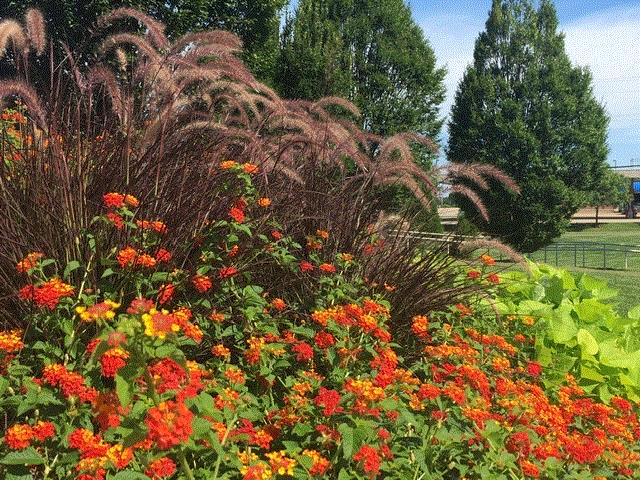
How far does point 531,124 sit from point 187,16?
10723 mm

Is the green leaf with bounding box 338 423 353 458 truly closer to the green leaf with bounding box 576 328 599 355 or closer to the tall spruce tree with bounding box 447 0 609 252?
the green leaf with bounding box 576 328 599 355

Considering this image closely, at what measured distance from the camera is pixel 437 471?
7.97ft

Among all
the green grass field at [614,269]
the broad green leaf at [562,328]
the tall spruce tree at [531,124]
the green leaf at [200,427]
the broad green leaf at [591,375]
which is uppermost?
the tall spruce tree at [531,124]

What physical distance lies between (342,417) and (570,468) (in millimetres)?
1188

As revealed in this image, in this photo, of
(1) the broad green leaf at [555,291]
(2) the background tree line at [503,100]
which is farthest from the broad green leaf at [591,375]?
(2) the background tree line at [503,100]

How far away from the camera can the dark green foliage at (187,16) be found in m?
11.2

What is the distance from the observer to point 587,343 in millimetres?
3971

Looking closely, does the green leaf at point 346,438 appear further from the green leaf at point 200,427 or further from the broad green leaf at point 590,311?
the broad green leaf at point 590,311

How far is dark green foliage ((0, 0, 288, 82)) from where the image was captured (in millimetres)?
11195

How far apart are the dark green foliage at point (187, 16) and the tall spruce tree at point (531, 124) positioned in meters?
7.46

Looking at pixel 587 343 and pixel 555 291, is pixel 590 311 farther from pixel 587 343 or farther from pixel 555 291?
pixel 587 343

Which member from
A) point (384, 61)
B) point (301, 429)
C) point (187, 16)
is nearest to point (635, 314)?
point (301, 429)

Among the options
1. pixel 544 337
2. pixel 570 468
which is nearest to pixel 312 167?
pixel 544 337

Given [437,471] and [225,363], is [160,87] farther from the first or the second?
[437,471]
